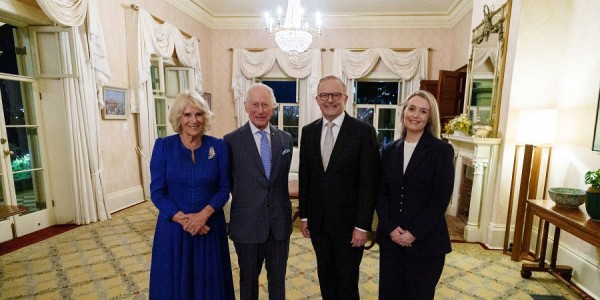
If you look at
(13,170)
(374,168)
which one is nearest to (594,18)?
(374,168)

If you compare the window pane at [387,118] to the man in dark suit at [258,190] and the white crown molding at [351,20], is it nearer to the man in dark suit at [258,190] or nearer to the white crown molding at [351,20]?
the white crown molding at [351,20]

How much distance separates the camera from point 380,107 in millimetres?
7020

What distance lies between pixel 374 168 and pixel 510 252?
8.64 feet

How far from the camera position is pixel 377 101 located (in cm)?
702

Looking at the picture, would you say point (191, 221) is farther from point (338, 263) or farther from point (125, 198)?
point (125, 198)

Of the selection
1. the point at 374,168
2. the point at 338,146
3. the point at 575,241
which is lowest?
the point at 575,241

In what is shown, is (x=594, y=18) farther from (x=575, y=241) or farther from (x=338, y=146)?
(x=338, y=146)

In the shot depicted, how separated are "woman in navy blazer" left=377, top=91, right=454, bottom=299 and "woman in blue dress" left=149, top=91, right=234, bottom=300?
920mm

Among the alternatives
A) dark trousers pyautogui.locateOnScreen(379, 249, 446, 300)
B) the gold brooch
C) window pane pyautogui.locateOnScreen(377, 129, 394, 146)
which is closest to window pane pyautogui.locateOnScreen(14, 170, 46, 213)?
the gold brooch

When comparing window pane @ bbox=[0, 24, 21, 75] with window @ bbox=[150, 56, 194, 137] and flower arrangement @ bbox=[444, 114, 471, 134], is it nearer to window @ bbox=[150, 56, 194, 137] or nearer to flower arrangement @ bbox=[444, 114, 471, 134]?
window @ bbox=[150, 56, 194, 137]

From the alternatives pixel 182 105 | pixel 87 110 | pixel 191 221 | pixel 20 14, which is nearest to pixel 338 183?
pixel 191 221

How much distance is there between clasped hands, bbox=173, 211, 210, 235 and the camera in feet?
5.02

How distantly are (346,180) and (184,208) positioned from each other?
89 cm

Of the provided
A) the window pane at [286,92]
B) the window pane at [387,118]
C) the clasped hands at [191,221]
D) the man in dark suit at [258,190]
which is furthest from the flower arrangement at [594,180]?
the window pane at [286,92]
